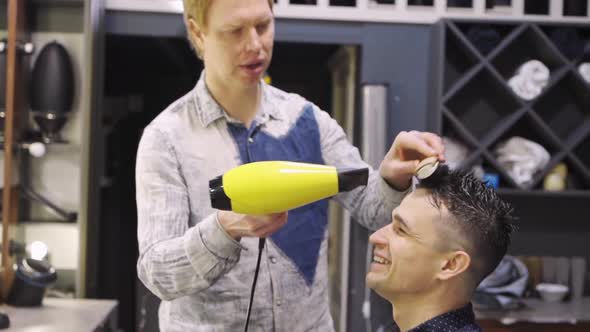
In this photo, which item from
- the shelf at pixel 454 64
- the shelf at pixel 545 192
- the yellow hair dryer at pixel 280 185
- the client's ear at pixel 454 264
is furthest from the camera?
the shelf at pixel 454 64

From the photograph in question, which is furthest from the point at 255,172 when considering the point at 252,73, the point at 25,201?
the point at 25,201

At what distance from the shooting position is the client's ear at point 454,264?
4.34 ft

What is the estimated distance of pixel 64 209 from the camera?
307 centimetres

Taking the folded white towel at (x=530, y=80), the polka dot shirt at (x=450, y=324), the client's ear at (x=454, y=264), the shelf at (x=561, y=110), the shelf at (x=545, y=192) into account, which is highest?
the folded white towel at (x=530, y=80)

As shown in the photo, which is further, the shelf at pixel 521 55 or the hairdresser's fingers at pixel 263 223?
→ the shelf at pixel 521 55

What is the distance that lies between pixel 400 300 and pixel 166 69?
12.5ft

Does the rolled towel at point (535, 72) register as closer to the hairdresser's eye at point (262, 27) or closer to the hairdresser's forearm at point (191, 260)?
the hairdresser's eye at point (262, 27)

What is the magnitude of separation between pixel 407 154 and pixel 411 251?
0.70 feet

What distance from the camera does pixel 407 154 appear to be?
129 centimetres

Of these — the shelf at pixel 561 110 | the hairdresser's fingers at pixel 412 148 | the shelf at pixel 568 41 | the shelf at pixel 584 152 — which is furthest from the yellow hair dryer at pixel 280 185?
the shelf at pixel 584 152

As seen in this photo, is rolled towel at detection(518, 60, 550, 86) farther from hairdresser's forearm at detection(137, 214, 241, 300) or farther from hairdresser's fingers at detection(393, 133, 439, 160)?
hairdresser's forearm at detection(137, 214, 241, 300)

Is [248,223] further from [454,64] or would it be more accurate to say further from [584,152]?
[584,152]

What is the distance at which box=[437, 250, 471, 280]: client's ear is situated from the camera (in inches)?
52.1

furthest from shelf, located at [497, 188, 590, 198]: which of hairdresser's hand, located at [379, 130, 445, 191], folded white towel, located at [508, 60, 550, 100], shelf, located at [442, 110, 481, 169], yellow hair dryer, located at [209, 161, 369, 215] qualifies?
yellow hair dryer, located at [209, 161, 369, 215]
